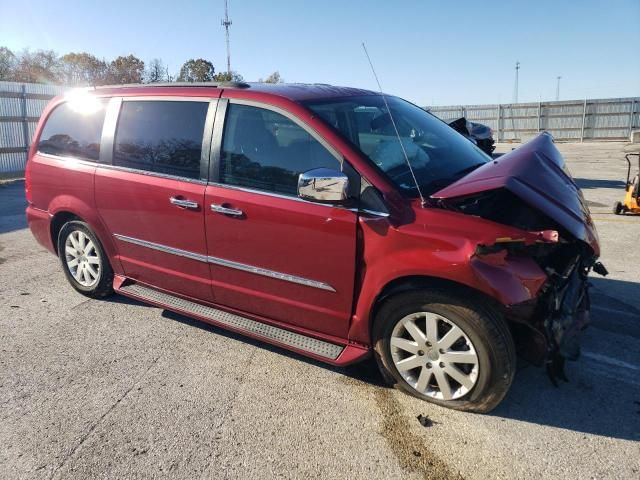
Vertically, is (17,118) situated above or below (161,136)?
above

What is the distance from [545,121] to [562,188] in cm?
2638

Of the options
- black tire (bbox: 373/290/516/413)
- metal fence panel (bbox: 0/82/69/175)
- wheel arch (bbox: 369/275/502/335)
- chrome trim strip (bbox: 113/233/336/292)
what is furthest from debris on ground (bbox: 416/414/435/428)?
metal fence panel (bbox: 0/82/69/175)

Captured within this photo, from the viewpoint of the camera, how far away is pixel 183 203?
3.60m

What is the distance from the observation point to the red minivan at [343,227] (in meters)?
2.73

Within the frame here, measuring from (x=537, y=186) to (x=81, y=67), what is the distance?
147ft

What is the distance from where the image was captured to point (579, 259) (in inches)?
Answer: 127

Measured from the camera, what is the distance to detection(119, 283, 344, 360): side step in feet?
10.6

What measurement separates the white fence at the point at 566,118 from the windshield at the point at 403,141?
23574 millimetres

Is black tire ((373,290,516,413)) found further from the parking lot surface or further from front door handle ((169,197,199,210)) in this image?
front door handle ((169,197,199,210))

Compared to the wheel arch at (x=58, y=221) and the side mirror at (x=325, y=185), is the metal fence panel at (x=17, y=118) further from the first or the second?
the side mirror at (x=325, y=185)

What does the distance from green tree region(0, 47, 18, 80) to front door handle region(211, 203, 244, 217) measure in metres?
37.6

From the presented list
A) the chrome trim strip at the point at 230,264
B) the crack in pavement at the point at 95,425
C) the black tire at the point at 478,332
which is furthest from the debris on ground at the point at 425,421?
the crack in pavement at the point at 95,425

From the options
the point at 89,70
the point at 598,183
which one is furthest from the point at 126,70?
the point at 598,183

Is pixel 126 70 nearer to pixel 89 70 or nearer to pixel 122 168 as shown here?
pixel 89 70
